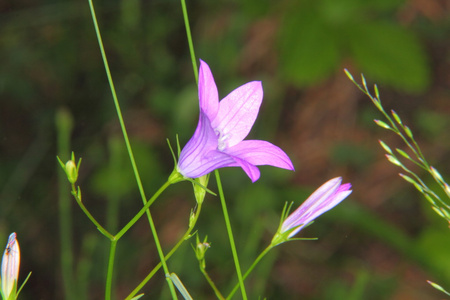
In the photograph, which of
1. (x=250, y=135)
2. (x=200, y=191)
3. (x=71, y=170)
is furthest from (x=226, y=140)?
(x=250, y=135)

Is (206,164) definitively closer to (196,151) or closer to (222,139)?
(196,151)

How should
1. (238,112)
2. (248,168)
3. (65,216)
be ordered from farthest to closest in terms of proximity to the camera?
(65,216) < (238,112) < (248,168)

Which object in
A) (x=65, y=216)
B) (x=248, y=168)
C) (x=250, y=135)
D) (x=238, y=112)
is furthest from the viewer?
(x=250, y=135)

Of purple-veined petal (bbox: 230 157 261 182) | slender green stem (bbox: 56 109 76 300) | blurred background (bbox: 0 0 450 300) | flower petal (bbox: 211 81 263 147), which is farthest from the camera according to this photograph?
blurred background (bbox: 0 0 450 300)

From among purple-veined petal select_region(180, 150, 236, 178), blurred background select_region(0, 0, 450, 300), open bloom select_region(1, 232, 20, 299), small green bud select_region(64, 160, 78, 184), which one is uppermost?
small green bud select_region(64, 160, 78, 184)

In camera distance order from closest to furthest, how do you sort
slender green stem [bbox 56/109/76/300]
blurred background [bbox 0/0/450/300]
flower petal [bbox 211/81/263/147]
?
flower petal [bbox 211/81/263/147] → slender green stem [bbox 56/109/76/300] → blurred background [bbox 0/0/450/300]

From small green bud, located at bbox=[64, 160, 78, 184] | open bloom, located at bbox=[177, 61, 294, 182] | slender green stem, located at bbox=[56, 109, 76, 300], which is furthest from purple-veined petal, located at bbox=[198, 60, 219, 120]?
slender green stem, located at bbox=[56, 109, 76, 300]

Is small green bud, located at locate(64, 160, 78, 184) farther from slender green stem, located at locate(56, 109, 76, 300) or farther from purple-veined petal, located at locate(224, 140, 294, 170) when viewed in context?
slender green stem, located at locate(56, 109, 76, 300)
